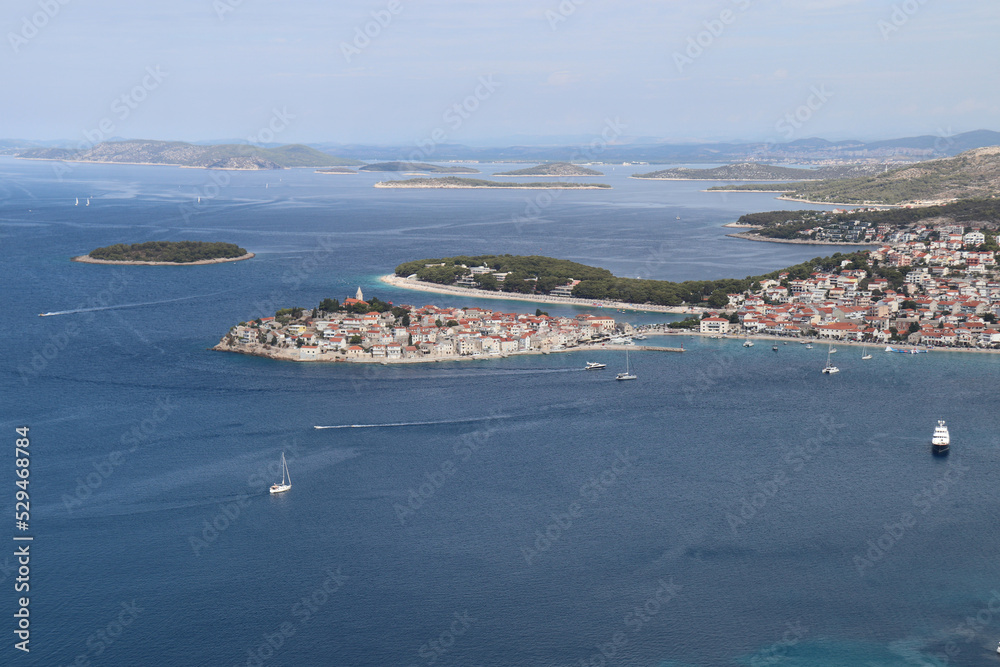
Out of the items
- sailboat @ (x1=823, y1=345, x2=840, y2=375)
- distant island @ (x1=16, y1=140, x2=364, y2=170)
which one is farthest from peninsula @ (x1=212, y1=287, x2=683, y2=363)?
distant island @ (x1=16, y1=140, x2=364, y2=170)

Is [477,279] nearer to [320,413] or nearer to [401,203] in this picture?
[320,413]

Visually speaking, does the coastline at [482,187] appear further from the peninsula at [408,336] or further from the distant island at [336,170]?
the peninsula at [408,336]

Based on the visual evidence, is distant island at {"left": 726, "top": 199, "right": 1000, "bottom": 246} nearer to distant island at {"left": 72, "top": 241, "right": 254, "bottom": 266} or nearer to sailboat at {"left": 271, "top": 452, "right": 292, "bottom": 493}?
distant island at {"left": 72, "top": 241, "right": 254, "bottom": 266}

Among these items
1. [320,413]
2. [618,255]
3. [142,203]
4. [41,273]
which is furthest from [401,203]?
[320,413]

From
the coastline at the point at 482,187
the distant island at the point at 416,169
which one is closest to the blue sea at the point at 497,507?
the coastline at the point at 482,187

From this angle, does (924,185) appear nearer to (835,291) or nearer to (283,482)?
(835,291)

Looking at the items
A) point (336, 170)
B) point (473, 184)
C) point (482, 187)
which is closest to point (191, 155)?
point (336, 170)
